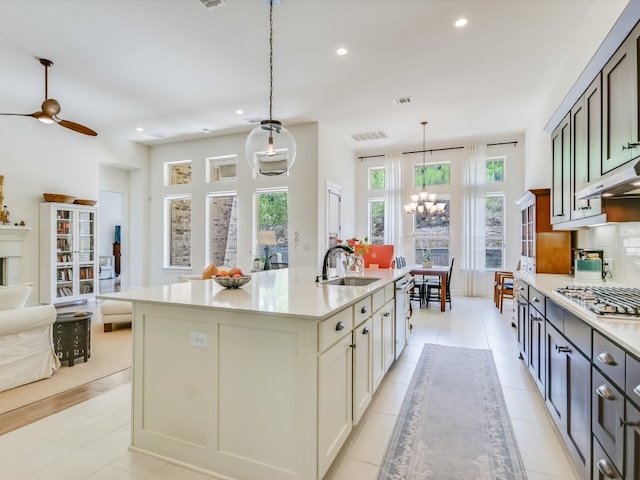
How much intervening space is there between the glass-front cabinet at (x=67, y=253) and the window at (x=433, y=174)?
7316mm

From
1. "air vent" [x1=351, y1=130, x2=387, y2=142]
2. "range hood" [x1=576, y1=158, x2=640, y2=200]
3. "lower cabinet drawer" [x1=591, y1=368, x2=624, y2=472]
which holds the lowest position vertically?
"lower cabinet drawer" [x1=591, y1=368, x2=624, y2=472]

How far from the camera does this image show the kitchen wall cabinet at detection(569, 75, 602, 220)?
2338mm

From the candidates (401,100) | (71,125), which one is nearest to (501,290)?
(401,100)

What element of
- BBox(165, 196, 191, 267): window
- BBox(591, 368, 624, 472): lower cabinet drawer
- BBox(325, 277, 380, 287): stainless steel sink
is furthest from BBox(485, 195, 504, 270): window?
BBox(165, 196, 191, 267): window

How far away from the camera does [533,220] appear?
4.61 m

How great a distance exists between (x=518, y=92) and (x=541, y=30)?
171 cm

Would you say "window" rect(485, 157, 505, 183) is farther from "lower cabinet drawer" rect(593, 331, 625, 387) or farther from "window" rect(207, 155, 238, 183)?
"lower cabinet drawer" rect(593, 331, 625, 387)

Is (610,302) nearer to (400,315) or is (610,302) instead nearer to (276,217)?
(400,315)

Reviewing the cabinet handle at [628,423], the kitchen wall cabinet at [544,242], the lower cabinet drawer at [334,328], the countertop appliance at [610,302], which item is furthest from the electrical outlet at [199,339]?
the kitchen wall cabinet at [544,242]

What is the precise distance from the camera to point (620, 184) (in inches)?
72.4

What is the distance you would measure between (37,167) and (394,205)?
7386 mm

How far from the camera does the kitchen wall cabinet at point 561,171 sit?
311cm

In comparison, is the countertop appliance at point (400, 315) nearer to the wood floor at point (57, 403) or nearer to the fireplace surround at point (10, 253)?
the wood floor at point (57, 403)

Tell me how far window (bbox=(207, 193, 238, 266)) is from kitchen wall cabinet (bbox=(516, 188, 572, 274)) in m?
5.79
